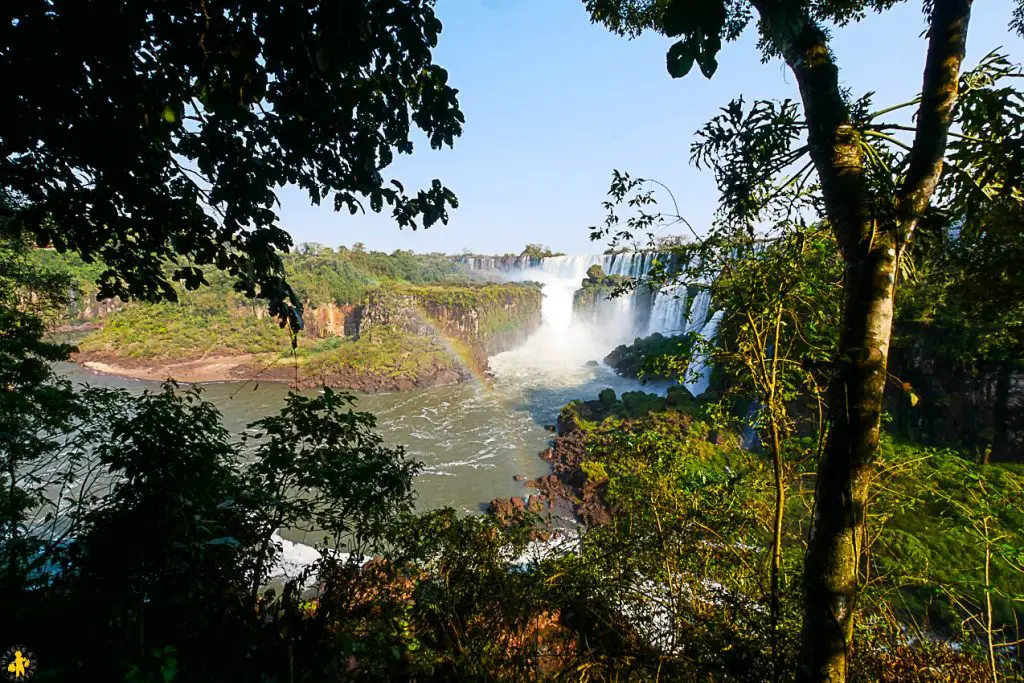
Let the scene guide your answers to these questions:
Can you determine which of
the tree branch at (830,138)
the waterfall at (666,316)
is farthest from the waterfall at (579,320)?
the tree branch at (830,138)

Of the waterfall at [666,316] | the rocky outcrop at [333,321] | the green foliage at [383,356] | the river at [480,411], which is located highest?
the waterfall at [666,316]

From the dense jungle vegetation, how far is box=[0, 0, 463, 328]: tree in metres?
0.01

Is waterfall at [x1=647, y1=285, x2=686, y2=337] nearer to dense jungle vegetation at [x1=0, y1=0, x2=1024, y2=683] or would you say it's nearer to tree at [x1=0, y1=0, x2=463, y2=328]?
dense jungle vegetation at [x1=0, y1=0, x2=1024, y2=683]

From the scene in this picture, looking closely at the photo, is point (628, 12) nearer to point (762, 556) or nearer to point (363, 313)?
point (762, 556)

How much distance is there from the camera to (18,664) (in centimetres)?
182

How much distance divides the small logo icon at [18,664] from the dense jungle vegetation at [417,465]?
0.16ft

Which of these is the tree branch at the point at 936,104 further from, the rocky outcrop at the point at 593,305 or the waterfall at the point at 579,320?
the rocky outcrop at the point at 593,305

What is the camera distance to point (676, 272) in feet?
8.87

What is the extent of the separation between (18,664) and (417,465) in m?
2.85

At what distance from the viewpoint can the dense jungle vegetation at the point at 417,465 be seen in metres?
1.54

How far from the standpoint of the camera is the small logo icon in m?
1.77

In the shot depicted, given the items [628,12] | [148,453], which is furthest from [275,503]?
[628,12]

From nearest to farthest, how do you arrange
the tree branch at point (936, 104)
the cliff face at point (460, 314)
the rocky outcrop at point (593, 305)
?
the tree branch at point (936, 104), the cliff face at point (460, 314), the rocky outcrop at point (593, 305)

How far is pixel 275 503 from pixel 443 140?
3.16 meters
